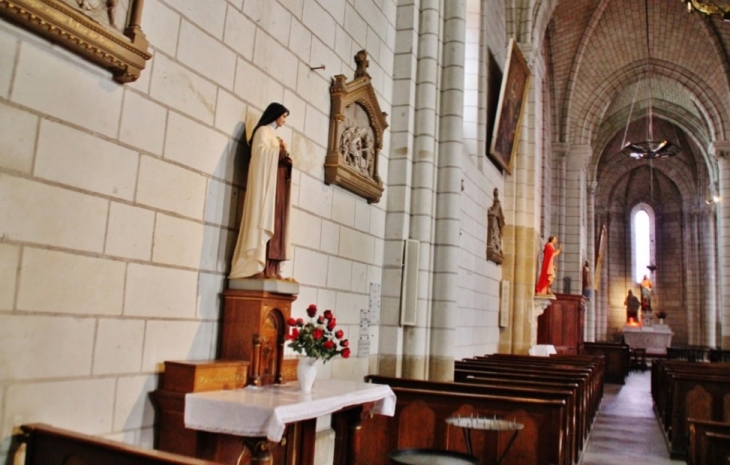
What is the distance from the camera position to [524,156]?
12.7 m

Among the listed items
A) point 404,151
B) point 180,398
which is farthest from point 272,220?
point 404,151

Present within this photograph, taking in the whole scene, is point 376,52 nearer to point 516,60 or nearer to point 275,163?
point 275,163

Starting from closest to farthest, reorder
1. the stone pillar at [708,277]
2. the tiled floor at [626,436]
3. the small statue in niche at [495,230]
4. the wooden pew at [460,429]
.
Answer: the wooden pew at [460,429], the tiled floor at [626,436], the small statue in niche at [495,230], the stone pillar at [708,277]

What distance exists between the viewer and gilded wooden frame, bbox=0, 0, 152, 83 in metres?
2.98

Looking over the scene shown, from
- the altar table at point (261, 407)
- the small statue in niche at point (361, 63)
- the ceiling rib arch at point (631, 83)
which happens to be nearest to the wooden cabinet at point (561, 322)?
the ceiling rib arch at point (631, 83)

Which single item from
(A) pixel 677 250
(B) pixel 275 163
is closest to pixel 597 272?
(A) pixel 677 250

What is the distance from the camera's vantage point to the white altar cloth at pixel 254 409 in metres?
3.31

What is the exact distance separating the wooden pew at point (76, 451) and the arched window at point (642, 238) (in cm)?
3302

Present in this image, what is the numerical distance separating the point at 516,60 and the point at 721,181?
12.5 meters

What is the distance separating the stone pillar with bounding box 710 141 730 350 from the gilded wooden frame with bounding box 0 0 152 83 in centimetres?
1911

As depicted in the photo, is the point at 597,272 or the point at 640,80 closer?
the point at 640,80

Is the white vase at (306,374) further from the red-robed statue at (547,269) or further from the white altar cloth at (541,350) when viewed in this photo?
the red-robed statue at (547,269)

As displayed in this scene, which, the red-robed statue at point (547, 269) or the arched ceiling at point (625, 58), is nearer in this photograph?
the red-robed statue at point (547, 269)

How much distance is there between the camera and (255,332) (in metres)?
4.21
